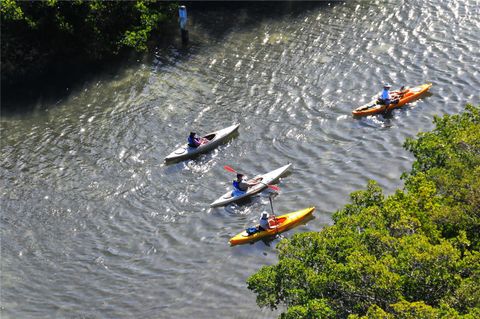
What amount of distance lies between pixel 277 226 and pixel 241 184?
9.17 feet

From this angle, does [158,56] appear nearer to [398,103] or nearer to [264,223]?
[398,103]

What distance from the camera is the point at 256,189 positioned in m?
26.4

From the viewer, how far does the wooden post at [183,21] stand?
37031 mm

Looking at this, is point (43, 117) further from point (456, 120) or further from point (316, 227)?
point (456, 120)

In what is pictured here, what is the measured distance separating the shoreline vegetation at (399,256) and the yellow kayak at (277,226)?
18.1ft

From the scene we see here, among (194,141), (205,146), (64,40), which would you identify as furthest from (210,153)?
(64,40)

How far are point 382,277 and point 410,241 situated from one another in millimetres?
1596

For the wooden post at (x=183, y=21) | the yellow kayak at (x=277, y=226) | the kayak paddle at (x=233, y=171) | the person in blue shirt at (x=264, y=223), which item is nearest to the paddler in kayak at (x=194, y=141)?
the kayak paddle at (x=233, y=171)

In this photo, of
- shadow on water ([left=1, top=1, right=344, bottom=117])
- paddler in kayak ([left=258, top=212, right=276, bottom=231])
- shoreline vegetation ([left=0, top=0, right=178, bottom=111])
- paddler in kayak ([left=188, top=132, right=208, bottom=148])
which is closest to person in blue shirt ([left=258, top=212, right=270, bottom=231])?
paddler in kayak ([left=258, top=212, right=276, bottom=231])

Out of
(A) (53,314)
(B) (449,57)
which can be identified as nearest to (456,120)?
(B) (449,57)

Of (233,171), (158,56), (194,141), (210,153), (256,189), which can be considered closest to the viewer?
(256,189)

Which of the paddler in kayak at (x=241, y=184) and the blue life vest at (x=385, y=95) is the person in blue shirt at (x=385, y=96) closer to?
the blue life vest at (x=385, y=95)

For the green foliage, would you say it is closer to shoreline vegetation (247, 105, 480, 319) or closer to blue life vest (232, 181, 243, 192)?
blue life vest (232, 181, 243, 192)

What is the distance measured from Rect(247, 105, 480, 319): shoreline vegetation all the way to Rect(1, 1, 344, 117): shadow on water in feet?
69.7
